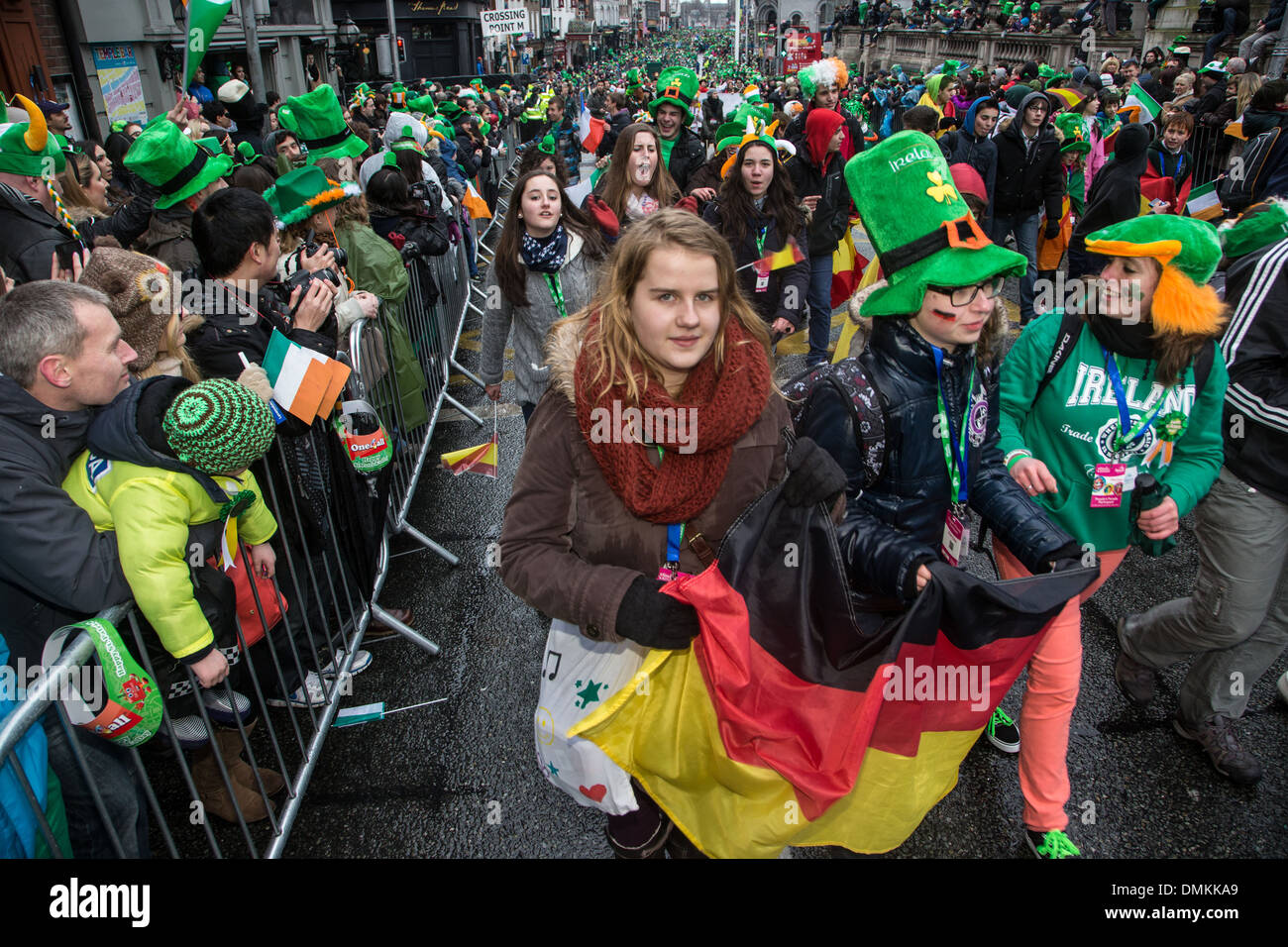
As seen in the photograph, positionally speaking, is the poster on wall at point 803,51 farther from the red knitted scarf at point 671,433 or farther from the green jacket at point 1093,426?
the red knitted scarf at point 671,433

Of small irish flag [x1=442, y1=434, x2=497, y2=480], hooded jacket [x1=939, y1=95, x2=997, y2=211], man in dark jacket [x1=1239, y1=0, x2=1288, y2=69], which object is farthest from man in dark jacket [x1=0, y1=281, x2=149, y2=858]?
man in dark jacket [x1=1239, y1=0, x2=1288, y2=69]

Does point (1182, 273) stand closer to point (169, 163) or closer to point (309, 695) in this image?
point (309, 695)

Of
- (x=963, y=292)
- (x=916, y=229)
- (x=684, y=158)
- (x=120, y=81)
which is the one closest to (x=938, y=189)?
(x=916, y=229)

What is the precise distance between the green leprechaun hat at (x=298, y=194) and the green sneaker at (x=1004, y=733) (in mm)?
4516

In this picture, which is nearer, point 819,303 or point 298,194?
point 298,194

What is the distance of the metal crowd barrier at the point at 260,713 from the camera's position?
2230mm

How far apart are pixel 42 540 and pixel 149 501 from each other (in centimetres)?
27

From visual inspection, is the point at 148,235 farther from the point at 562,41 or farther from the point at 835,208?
the point at 562,41

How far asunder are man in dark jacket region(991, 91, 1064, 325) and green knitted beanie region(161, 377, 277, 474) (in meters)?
7.22

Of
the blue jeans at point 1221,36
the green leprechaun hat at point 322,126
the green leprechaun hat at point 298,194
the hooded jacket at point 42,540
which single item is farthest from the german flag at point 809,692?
the blue jeans at point 1221,36

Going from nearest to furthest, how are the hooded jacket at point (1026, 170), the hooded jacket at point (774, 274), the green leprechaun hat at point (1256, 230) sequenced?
the green leprechaun hat at point (1256, 230) < the hooded jacket at point (774, 274) < the hooded jacket at point (1026, 170)

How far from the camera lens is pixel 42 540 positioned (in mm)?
2111

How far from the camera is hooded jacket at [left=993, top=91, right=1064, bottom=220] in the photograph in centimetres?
753
